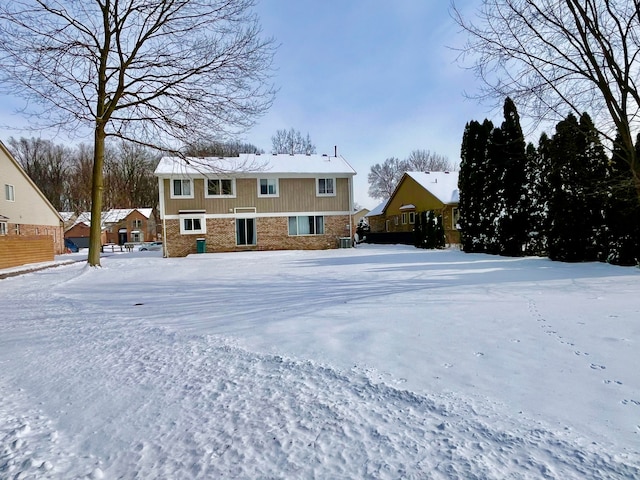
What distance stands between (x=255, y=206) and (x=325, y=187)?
4.59 m

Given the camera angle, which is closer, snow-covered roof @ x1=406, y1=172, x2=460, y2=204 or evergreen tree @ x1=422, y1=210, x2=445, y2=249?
evergreen tree @ x1=422, y1=210, x2=445, y2=249

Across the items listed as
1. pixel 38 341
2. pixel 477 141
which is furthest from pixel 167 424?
pixel 477 141

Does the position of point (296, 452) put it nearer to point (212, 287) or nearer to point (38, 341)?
point (38, 341)

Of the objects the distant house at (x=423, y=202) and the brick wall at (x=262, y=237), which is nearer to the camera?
the brick wall at (x=262, y=237)

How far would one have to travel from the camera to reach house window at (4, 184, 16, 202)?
22.6 metres

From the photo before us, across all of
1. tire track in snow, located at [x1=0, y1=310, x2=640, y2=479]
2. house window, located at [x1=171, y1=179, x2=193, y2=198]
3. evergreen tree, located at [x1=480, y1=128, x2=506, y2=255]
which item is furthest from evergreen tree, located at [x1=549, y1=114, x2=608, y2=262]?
house window, located at [x1=171, y1=179, x2=193, y2=198]

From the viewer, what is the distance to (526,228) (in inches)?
610

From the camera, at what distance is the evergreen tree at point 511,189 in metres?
15.6

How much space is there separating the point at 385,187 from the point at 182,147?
5284 centimetres

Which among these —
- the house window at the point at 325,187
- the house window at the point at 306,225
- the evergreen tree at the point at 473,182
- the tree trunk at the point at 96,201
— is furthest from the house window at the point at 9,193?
the evergreen tree at the point at 473,182

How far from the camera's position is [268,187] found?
23484 mm

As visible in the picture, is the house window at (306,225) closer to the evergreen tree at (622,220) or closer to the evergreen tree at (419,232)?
the evergreen tree at (419,232)

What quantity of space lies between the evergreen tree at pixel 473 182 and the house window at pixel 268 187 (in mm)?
10823

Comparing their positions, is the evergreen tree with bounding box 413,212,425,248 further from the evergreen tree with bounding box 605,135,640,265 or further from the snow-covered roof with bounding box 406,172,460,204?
the evergreen tree with bounding box 605,135,640,265
